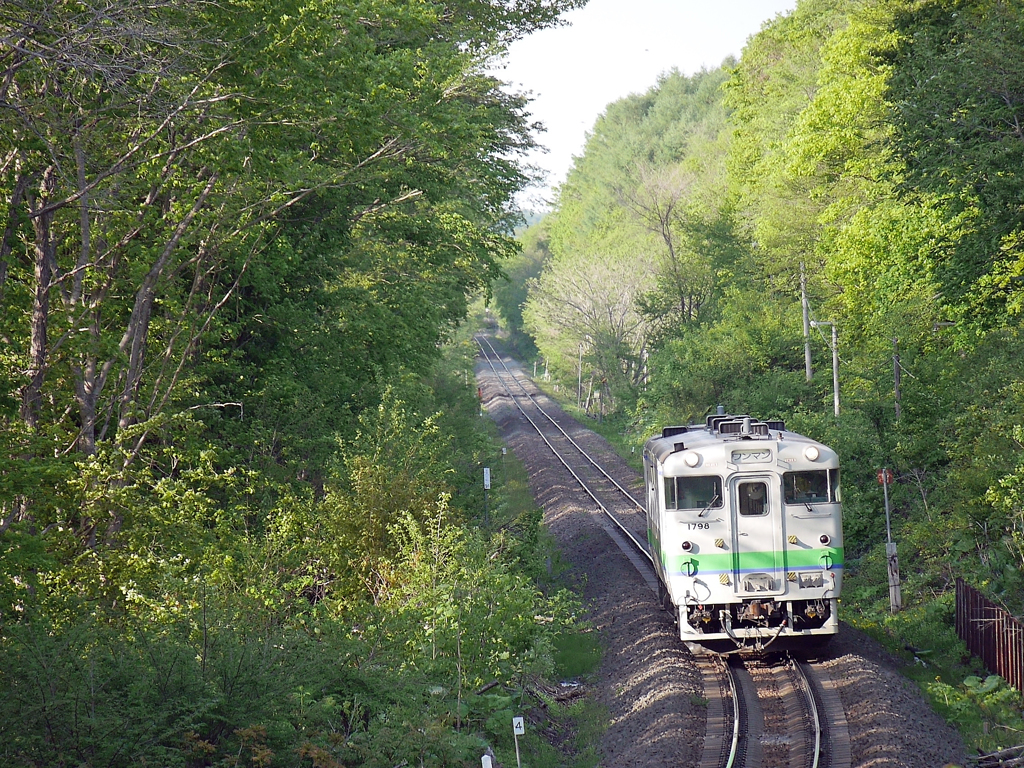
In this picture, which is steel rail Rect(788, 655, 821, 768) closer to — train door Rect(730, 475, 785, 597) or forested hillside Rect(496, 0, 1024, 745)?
train door Rect(730, 475, 785, 597)

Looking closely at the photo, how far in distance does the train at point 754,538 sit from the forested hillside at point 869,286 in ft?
7.03

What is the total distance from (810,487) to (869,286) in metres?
17.8

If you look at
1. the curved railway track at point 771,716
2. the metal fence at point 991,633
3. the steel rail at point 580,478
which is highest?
the steel rail at point 580,478

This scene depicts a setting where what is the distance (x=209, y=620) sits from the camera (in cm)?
970

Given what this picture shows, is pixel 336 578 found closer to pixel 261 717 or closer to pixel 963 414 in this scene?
pixel 261 717

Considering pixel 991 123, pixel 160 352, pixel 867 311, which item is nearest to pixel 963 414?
pixel 991 123

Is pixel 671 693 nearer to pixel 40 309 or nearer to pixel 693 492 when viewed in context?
pixel 693 492

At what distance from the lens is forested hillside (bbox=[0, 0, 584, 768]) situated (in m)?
8.52

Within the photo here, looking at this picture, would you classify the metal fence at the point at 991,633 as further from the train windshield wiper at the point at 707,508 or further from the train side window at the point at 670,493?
the train side window at the point at 670,493

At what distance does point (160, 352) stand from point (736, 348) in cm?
2440

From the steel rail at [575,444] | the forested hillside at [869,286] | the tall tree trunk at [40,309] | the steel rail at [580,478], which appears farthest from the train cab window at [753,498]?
the steel rail at [575,444]

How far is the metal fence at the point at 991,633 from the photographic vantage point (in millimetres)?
12500

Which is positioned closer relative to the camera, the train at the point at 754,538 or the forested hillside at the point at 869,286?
the train at the point at 754,538

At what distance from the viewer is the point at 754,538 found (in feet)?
43.1
